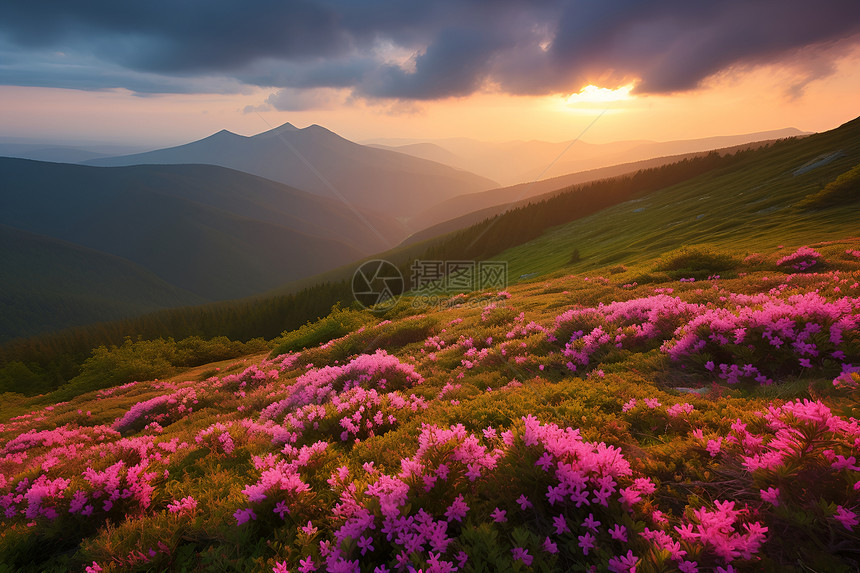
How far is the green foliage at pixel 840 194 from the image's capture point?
80.2ft

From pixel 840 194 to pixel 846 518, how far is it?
36.7 metres

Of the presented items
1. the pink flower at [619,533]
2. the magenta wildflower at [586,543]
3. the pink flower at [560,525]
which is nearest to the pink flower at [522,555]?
the pink flower at [560,525]

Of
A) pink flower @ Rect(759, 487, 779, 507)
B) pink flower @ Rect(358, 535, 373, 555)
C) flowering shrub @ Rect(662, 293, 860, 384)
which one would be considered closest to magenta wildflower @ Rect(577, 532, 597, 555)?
pink flower @ Rect(759, 487, 779, 507)

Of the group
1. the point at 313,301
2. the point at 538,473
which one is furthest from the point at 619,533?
the point at 313,301

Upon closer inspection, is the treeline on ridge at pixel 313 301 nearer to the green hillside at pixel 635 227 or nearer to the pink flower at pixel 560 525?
the green hillside at pixel 635 227

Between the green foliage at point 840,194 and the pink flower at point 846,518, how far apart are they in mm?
35112

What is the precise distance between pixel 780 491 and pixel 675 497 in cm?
79

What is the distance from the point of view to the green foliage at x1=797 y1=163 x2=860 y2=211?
24.4 meters

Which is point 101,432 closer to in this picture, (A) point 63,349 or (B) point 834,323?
(B) point 834,323

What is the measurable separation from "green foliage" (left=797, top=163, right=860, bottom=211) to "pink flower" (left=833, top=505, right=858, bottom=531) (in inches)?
1382

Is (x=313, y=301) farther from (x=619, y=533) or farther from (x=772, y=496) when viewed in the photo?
(x=772, y=496)

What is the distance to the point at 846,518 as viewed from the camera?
2.27 m

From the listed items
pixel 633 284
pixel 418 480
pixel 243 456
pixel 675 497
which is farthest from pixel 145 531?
pixel 633 284

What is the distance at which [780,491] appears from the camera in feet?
8.60
